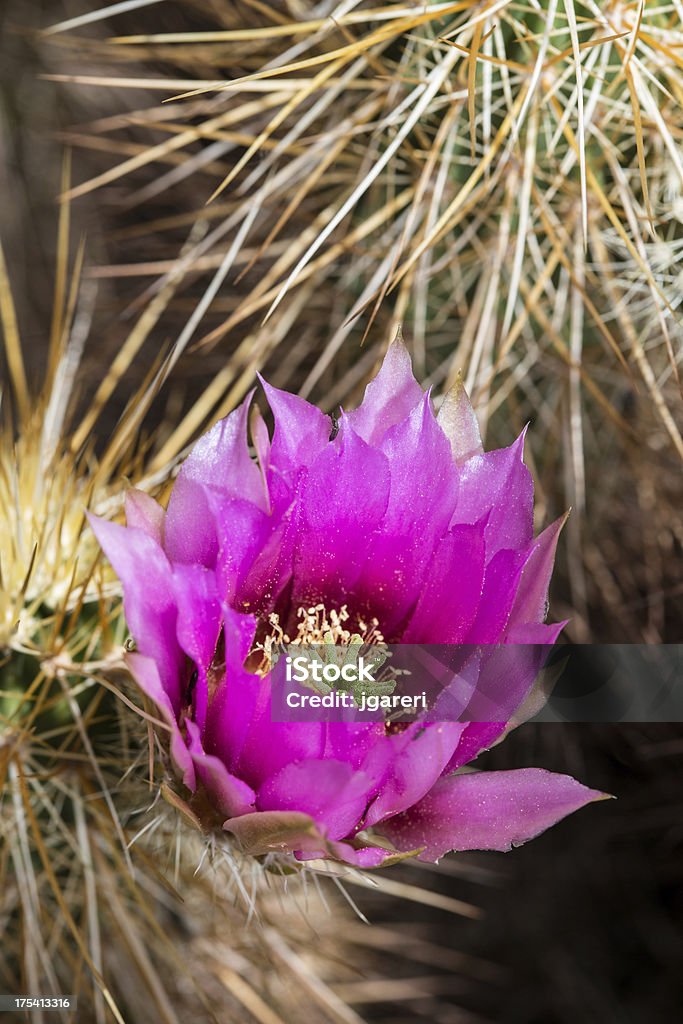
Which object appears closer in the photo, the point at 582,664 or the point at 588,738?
the point at 582,664

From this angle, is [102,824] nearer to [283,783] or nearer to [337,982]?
[283,783]

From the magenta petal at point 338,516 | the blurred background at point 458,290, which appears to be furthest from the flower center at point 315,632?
the blurred background at point 458,290

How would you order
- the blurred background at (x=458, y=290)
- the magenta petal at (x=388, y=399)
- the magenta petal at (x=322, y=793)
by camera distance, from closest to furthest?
the magenta petal at (x=322, y=793)
the magenta petal at (x=388, y=399)
the blurred background at (x=458, y=290)

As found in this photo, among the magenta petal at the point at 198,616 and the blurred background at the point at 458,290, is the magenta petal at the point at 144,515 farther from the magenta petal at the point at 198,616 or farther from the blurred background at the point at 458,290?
the blurred background at the point at 458,290

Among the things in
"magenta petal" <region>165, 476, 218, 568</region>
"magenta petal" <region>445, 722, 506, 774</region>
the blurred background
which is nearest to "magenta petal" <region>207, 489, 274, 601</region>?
"magenta petal" <region>165, 476, 218, 568</region>

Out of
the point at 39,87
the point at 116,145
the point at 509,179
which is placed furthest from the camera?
the point at 39,87

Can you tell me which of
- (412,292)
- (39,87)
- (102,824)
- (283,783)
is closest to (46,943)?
(102,824)
